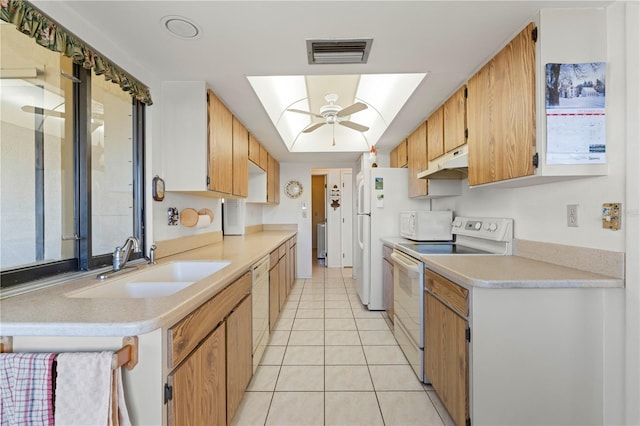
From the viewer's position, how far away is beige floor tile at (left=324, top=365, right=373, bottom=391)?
6.42 ft

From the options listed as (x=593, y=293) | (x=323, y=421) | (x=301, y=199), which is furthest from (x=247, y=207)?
(x=593, y=293)

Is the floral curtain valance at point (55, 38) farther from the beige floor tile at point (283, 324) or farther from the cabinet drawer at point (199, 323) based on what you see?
the beige floor tile at point (283, 324)

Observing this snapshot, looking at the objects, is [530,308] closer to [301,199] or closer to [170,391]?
[170,391]

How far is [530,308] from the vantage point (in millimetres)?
1328

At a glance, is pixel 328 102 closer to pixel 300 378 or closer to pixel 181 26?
pixel 181 26

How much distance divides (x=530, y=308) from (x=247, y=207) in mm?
3738

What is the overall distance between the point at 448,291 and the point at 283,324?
1966 mm

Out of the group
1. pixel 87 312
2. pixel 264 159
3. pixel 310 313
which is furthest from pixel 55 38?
pixel 310 313

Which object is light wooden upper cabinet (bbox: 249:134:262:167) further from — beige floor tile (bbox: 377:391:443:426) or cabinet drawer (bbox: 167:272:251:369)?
beige floor tile (bbox: 377:391:443:426)

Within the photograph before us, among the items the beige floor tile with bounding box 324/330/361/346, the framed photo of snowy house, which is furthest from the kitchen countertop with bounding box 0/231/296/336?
the framed photo of snowy house

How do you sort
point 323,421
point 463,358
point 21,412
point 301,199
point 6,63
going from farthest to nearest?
point 301,199, point 323,421, point 463,358, point 6,63, point 21,412

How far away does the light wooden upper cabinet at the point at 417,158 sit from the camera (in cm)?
299

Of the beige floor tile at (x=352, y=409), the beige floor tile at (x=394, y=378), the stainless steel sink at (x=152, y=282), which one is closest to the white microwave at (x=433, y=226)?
the beige floor tile at (x=394, y=378)

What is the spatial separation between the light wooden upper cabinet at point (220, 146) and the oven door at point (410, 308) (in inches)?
66.5
